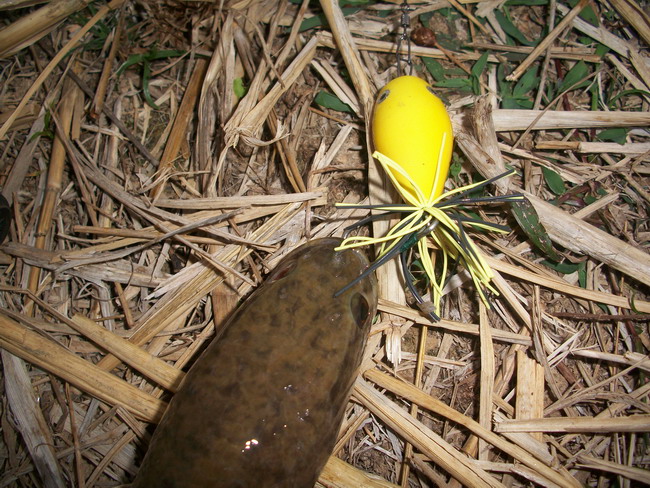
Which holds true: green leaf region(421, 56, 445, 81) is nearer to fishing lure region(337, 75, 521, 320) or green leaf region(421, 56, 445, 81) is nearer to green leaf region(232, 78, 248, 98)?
fishing lure region(337, 75, 521, 320)

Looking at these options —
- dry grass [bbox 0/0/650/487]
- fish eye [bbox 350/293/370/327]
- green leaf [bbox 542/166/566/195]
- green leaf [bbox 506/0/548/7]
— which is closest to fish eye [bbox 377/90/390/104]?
dry grass [bbox 0/0/650/487]

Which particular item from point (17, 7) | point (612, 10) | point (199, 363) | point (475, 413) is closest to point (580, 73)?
point (612, 10)

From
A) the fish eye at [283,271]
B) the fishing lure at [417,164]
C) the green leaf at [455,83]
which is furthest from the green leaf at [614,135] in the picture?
the fish eye at [283,271]

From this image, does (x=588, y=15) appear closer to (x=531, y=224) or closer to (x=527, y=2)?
(x=527, y=2)

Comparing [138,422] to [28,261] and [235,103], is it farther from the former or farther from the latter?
[235,103]

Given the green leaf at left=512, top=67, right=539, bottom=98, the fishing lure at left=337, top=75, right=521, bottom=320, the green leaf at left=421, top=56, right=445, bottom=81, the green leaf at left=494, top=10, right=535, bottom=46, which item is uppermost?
the green leaf at left=494, top=10, right=535, bottom=46

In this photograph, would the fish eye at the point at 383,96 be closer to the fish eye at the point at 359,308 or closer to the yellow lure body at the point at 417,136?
the yellow lure body at the point at 417,136

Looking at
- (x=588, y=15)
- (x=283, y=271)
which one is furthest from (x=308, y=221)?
(x=588, y=15)

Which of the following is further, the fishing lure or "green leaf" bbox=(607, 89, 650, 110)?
"green leaf" bbox=(607, 89, 650, 110)
